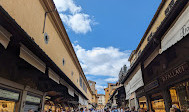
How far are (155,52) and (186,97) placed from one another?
2.00m

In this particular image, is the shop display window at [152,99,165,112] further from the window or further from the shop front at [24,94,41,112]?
the window

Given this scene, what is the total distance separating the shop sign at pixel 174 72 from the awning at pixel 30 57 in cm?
461

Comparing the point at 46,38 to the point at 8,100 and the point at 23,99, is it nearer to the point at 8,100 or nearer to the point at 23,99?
the point at 23,99

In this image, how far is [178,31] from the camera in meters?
3.23

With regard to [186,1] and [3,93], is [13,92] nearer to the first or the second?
[3,93]

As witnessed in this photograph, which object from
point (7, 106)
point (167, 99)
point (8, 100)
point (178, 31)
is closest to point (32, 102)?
point (7, 106)

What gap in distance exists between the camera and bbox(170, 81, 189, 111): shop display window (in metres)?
4.89

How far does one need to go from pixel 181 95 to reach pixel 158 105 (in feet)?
6.95

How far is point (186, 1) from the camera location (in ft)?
10.00

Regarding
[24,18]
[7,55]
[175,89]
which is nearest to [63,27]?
[24,18]

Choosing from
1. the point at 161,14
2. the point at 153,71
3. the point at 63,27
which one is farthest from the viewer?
→ the point at 63,27

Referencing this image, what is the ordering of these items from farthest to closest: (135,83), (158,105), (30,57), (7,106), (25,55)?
1. (135,83)
2. (158,105)
3. (7,106)
4. (30,57)
5. (25,55)

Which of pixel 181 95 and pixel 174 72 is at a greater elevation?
pixel 174 72

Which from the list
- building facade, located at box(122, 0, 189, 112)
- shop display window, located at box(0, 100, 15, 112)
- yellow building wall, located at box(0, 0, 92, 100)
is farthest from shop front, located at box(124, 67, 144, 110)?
shop display window, located at box(0, 100, 15, 112)
